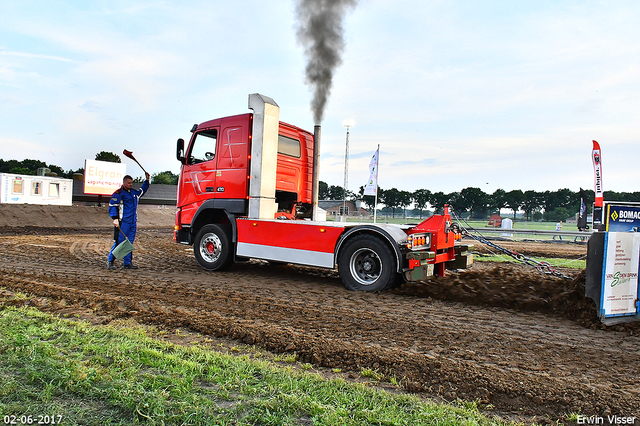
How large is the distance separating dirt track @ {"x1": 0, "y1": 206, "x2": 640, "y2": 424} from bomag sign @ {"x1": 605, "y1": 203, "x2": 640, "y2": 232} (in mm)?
885

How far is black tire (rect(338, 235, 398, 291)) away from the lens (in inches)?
261

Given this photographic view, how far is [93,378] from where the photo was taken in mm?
3004

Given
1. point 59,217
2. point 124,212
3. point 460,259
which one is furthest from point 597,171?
point 59,217

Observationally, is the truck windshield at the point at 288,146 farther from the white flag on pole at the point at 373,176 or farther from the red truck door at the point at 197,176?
the white flag on pole at the point at 373,176

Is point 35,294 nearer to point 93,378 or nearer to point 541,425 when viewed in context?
point 93,378

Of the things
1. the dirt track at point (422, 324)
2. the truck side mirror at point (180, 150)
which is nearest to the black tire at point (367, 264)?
the dirt track at point (422, 324)

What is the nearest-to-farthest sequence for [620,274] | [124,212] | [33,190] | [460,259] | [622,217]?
[620,274], [622,217], [460,259], [124,212], [33,190]

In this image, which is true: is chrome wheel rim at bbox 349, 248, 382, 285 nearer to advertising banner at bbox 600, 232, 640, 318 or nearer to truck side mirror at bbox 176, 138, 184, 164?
advertising banner at bbox 600, 232, 640, 318

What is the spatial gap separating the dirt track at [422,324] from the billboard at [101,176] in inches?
1153

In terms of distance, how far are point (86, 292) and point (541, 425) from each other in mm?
5947

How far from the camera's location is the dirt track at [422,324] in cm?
322

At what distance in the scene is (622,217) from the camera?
543 centimetres

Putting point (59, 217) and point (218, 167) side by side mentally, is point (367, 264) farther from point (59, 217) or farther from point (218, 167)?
point (59, 217)

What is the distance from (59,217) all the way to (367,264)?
2592 cm
